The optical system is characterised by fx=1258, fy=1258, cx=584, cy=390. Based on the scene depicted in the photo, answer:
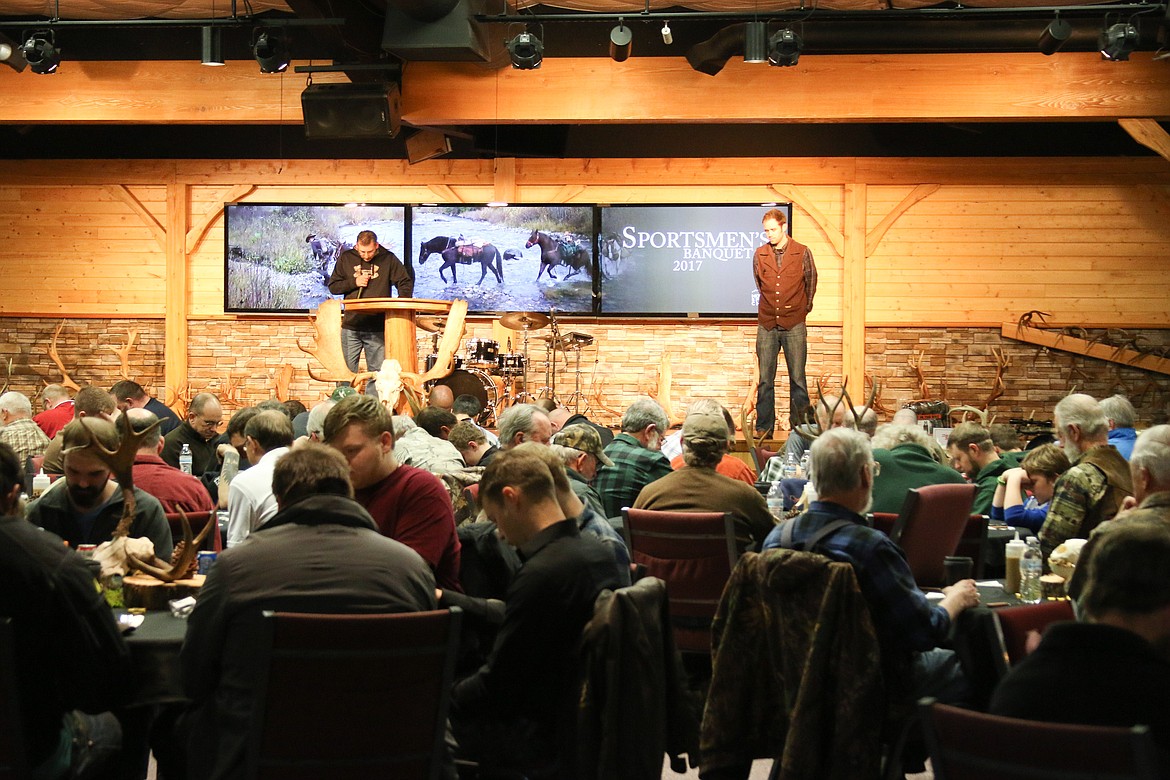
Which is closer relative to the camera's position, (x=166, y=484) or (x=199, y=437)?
(x=166, y=484)

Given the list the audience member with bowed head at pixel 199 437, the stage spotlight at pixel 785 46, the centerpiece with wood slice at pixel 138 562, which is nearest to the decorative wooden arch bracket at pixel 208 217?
the stage spotlight at pixel 785 46

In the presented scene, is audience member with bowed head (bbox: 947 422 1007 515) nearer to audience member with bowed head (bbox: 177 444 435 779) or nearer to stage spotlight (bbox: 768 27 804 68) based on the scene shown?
stage spotlight (bbox: 768 27 804 68)

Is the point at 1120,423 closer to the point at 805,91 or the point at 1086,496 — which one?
the point at 1086,496

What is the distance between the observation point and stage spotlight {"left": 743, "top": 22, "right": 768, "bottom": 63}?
382 inches

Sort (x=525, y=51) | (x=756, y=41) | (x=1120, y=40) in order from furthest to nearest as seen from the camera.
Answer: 1. (x=756, y=41)
2. (x=525, y=51)
3. (x=1120, y=40)

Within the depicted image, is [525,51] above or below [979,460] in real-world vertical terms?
above

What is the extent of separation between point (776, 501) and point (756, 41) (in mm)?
4855

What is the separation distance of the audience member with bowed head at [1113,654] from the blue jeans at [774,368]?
8729mm

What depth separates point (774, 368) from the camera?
11.5 m

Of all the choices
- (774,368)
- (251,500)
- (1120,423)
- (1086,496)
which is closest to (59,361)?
(774,368)

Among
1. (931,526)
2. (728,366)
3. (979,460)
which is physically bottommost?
(931,526)

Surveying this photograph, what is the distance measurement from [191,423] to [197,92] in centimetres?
569

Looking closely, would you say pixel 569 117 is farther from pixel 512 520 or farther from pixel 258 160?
pixel 512 520

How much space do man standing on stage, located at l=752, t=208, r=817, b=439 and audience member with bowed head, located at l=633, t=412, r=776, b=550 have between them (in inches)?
248
